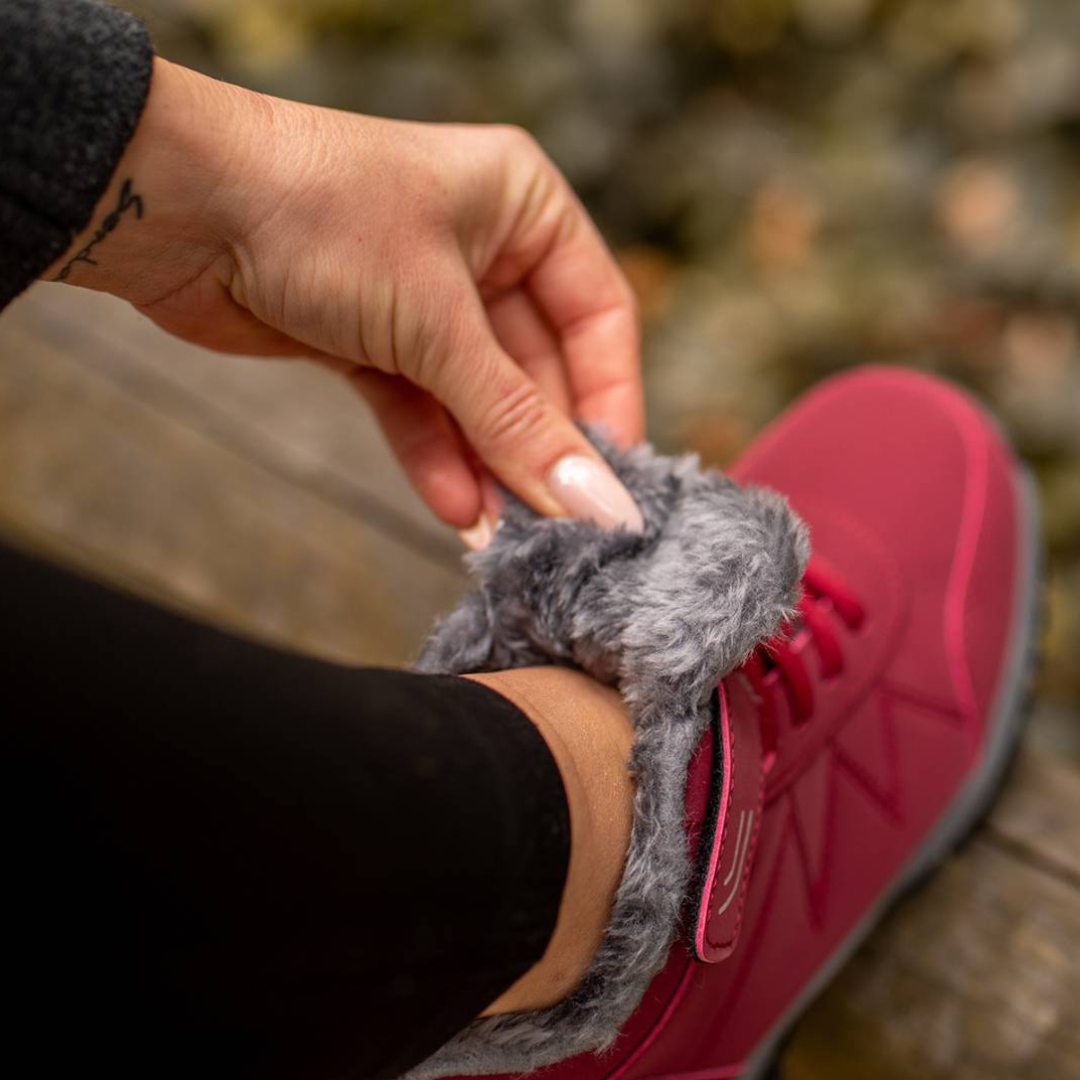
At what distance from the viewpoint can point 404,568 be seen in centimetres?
104

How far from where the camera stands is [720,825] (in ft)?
1.72

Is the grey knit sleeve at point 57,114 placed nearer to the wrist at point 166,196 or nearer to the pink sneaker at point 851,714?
the wrist at point 166,196

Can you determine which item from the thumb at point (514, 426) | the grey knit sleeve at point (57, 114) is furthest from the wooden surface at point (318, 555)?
the grey knit sleeve at point (57, 114)

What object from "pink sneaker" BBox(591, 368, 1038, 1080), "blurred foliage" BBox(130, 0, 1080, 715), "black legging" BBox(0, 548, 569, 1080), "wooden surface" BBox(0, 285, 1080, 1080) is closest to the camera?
"black legging" BBox(0, 548, 569, 1080)

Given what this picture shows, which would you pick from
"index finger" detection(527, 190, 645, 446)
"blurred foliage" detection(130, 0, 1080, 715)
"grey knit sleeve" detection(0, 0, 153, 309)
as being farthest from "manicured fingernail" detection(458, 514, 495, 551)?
"blurred foliage" detection(130, 0, 1080, 715)

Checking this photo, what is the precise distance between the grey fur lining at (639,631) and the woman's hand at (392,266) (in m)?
0.05

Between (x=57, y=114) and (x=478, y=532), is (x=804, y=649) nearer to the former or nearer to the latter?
(x=478, y=532)

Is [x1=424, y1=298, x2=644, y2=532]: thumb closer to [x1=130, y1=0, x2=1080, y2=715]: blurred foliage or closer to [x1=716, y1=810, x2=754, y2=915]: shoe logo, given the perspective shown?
[x1=716, y1=810, x2=754, y2=915]: shoe logo

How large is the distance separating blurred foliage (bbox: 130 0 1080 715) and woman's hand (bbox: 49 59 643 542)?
2.36ft

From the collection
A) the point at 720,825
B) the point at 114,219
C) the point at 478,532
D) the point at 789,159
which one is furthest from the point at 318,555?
the point at 789,159

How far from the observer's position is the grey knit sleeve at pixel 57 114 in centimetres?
46

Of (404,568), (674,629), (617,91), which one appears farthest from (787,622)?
(617,91)

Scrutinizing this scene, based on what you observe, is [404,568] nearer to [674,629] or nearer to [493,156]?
[493,156]

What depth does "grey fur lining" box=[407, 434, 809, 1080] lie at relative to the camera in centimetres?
50
